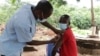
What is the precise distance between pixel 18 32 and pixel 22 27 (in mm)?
74

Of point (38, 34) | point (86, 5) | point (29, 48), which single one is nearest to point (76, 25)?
point (86, 5)

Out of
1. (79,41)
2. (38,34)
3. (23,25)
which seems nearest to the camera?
(23,25)

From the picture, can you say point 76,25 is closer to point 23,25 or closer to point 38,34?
point 38,34

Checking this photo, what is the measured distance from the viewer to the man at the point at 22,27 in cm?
257

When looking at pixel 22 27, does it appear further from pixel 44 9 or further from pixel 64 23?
pixel 64 23

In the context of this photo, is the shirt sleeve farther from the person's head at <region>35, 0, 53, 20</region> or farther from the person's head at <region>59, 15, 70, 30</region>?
the person's head at <region>59, 15, 70, 30</region>

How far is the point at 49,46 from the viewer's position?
118 inches

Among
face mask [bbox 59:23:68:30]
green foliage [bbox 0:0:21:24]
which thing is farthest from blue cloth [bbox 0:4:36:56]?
green foliage [bbox 0:0:21:24]

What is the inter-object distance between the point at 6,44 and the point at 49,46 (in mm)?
498

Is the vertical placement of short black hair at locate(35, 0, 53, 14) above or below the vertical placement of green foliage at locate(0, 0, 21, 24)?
above

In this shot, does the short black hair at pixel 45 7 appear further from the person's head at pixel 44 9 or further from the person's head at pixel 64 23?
the person's head at pixel 64 23

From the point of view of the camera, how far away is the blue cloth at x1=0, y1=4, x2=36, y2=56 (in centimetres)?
258

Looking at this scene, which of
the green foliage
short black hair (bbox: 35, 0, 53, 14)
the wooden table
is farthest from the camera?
the green foliage

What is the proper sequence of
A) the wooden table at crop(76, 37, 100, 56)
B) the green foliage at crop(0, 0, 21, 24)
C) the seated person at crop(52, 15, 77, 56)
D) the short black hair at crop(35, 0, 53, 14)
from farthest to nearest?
the green foliage at crop(0, 0, 21, 24) → the wooden table at crop(76, 37, 100, 56) → the seated person at crop(52, 15, 77, 56) → the short black hair at crop(35, 0, 53, 14)
